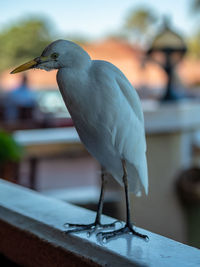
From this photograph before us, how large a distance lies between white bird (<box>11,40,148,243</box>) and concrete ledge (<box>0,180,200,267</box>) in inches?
2.6

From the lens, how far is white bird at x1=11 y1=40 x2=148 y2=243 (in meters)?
0.95

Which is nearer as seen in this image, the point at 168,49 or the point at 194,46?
the point at 168,49

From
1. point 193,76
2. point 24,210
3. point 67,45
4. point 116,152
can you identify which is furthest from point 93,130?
point 193,76

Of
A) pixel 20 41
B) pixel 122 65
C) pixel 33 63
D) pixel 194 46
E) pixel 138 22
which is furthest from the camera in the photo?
pixel 138 22

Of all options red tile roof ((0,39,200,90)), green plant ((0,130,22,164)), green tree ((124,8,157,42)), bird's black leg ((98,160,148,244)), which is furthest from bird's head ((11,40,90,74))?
green tree ((124,8,157,42))

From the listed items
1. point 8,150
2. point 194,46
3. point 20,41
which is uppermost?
point 20,41

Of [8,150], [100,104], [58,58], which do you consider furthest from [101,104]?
[8,150]

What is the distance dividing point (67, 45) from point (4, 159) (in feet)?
6.84

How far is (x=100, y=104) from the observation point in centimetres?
96

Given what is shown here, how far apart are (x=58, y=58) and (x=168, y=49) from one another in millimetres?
2811

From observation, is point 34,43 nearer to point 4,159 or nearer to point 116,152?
point 4,159

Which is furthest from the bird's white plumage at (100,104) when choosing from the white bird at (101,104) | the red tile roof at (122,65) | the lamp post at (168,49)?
the red tile roof at (122,65)

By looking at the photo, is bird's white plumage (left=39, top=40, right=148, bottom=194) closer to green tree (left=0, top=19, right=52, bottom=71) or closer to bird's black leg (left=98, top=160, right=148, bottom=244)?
bird's black leg (left=98, top=160, right=148, bottom=244)

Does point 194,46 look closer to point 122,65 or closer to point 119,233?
point 122,65
